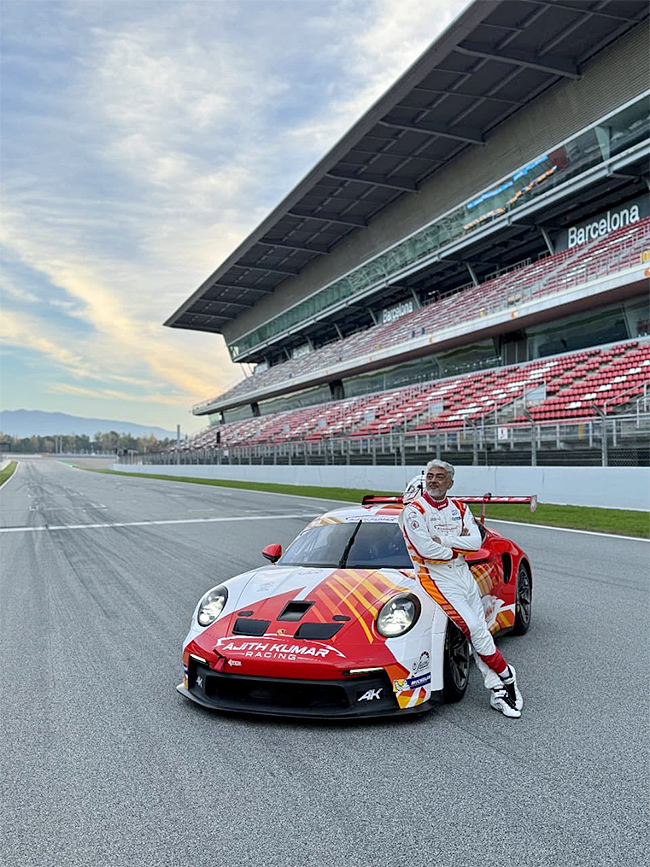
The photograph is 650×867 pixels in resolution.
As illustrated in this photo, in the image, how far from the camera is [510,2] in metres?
24.2

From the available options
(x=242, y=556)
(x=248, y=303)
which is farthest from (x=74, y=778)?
(x=248, y=303)

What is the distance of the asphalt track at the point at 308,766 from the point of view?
9.01 feet

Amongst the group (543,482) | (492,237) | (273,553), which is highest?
(492,237)

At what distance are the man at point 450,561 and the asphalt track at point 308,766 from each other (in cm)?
25

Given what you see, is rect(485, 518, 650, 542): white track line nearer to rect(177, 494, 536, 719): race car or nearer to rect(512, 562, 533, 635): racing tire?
rect(512, 562, 533, 635): racing tire

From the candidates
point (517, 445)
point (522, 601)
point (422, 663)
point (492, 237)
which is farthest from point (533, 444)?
point (492, 237)

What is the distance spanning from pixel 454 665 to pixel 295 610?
99 cm

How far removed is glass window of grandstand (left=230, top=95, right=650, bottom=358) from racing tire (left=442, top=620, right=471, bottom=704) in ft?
84.8

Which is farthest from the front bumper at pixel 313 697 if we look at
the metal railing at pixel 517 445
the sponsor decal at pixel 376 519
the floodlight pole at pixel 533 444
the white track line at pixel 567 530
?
the floodlight pole at pixel 533 444

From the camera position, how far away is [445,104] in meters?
31.5

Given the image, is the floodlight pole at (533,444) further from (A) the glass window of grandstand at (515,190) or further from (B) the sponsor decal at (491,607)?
(B) the sponsor decal at (491,607)

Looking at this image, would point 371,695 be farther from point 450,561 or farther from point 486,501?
point 486,501

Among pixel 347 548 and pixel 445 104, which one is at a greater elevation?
pixel 445 104

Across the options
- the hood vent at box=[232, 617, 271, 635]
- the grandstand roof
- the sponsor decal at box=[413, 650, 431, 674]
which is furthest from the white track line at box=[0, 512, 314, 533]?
the grandstand roof
